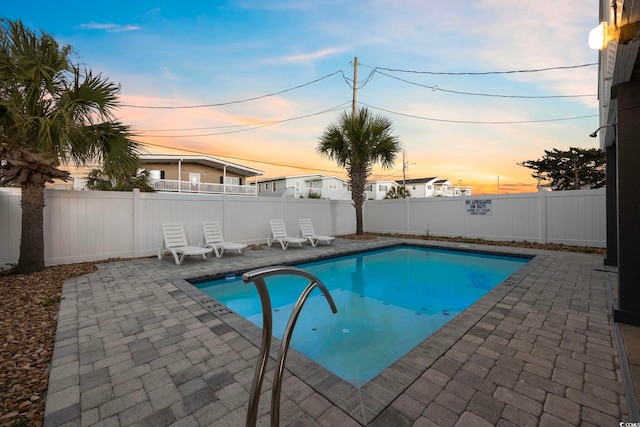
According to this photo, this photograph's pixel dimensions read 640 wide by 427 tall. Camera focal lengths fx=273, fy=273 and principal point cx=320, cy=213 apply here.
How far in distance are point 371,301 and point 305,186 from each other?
91.2 ft

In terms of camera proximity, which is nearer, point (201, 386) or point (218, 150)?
point (201, 386)

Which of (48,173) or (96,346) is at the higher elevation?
(48,173)

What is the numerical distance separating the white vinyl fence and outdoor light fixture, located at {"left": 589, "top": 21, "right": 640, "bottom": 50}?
8483mm

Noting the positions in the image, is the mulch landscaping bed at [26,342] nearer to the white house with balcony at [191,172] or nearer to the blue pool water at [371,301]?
the blue pool water at [371,301]

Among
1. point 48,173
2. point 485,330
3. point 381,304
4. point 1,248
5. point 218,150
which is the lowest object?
point 381,304

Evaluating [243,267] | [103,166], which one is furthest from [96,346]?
[103,166]

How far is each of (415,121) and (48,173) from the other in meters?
15.5

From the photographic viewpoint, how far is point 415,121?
15.5 meters

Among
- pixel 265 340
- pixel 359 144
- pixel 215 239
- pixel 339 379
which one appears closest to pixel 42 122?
pixel 215 239

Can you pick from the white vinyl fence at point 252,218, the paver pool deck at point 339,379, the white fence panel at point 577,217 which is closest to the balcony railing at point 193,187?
the white vinyl fence at point 252,218

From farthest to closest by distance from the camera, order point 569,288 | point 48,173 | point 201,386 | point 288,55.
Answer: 1. point 288,55
2. point 48,173
3. point 569,288
4. point 201,386

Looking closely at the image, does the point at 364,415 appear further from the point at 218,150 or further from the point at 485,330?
the point at 218,150

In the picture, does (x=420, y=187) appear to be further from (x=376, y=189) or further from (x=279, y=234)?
(x=279, y=234)

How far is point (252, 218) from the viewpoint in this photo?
401 inches
